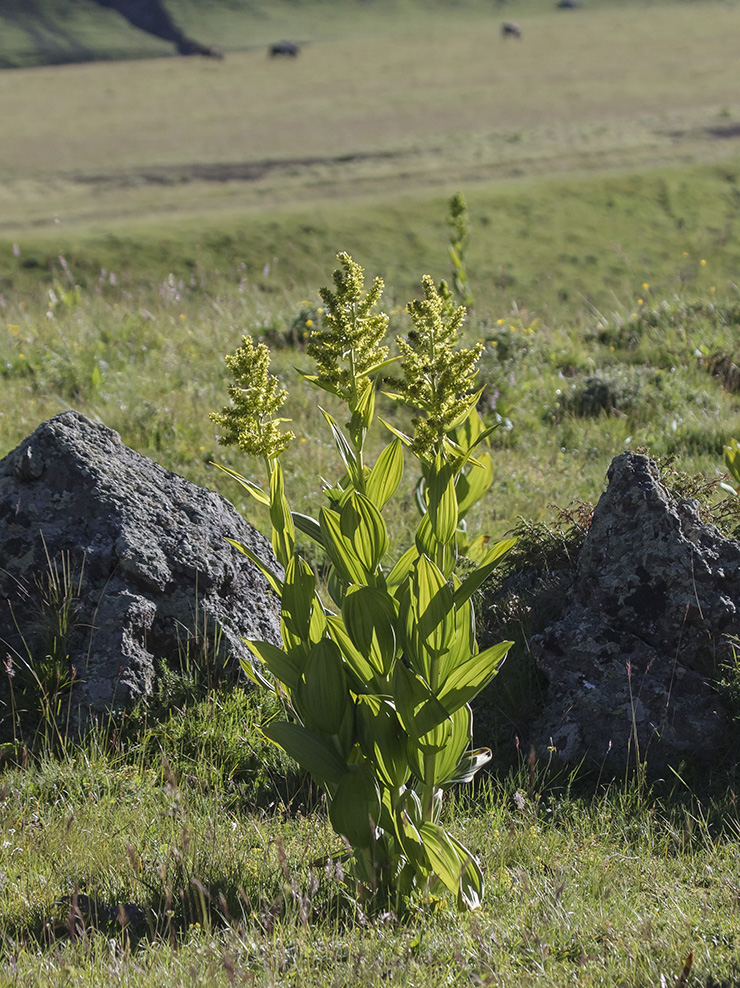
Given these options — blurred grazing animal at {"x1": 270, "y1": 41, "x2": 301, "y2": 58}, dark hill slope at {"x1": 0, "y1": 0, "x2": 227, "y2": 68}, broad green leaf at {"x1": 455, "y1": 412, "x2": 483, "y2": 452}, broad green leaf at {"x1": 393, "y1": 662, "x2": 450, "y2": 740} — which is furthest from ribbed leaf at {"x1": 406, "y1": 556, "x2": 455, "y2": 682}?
dark hill slope at {"x1": 0, "y1": 0, "x2": 227, "y2": 68}

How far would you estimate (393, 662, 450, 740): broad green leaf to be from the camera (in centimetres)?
279

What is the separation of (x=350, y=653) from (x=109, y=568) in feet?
6.67

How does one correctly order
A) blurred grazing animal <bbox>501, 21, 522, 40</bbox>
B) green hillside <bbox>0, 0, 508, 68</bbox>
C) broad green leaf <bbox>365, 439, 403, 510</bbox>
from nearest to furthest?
broad green leaf <bbox>365, 439, 403, 510</bbox>
blurred grazing animal <bbox>501, 21, 522, 40</bbox>
green hillside <bbox>0, 0, 508, 68</bbox>

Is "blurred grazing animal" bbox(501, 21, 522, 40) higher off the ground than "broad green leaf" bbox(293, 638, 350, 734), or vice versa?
"blurred grazing animal" bbox(501, 21, 522, 40)

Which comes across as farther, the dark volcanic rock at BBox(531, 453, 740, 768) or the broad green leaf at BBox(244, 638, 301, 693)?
the dark volcanic rock at BBox(531, 453, 740, 768)

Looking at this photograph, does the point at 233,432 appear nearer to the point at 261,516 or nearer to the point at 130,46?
the point at 261,516

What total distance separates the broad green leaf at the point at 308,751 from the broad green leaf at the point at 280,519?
58cm

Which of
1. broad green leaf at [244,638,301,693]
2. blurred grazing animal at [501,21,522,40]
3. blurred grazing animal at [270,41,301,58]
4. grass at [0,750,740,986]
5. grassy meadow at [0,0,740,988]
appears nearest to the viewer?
grass at [0,750,740,986]

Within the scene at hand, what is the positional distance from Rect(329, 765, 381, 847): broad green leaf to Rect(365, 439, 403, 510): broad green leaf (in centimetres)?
97

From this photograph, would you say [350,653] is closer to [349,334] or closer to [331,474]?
[349,334]

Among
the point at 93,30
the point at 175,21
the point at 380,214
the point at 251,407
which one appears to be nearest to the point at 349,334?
the point at 251,407

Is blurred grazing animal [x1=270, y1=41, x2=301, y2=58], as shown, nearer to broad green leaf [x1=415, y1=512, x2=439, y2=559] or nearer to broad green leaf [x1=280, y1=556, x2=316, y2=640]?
broad green leaf [x1=415, y1=512, x2=439, y2=559]

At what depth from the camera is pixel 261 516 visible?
6320 mm

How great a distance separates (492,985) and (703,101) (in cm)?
5423
